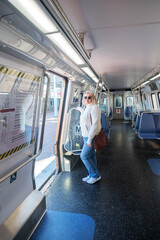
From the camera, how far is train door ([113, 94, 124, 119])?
15184 millimetres

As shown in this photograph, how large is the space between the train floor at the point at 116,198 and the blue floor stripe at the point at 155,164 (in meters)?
0.13

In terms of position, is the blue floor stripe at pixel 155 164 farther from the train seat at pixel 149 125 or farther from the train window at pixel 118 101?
the train window at pixel 118 101

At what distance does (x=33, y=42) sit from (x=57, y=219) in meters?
2.54

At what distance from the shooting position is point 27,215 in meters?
2.06

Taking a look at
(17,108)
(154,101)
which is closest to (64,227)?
(17,108)

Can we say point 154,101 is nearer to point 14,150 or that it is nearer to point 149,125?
point 149,125

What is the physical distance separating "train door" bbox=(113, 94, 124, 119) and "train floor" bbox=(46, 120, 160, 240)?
36.6ft

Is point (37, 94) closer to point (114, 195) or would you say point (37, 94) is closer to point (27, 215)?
point (27, 215)

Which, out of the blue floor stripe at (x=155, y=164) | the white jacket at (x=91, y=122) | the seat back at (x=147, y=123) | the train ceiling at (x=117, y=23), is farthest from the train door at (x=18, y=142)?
the seat back at (x=147, y=123)

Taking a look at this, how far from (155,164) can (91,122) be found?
2.63m

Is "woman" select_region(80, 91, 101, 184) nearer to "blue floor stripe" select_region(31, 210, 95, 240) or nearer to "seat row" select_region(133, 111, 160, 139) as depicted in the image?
"blue floor stripe" select_region(31, 210, 95, 240)

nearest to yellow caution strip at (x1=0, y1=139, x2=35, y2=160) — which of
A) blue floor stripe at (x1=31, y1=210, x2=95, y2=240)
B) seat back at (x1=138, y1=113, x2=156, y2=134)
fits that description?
blue floor stripe at (x1=31, y1=210, x2=95, y2=240)

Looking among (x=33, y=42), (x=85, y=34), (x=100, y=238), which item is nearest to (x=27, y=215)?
(x=100, y=238)

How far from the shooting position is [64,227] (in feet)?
7.32
